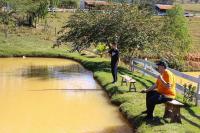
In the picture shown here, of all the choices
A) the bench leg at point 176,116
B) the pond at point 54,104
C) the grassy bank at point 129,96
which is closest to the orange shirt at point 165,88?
the bench leg at point 176,116

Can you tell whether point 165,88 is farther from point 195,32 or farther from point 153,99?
point 195,32

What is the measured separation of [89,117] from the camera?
43.0ft

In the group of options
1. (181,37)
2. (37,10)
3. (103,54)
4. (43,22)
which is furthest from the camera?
(43,22)

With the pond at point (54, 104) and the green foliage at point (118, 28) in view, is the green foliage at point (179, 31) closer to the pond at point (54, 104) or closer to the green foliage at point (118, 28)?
the green foliage at point (118, 28)

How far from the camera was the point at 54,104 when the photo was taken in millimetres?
14867

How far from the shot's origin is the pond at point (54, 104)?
12.0 meters

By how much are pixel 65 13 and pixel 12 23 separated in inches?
865

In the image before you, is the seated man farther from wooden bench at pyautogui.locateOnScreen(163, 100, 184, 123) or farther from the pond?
the pond

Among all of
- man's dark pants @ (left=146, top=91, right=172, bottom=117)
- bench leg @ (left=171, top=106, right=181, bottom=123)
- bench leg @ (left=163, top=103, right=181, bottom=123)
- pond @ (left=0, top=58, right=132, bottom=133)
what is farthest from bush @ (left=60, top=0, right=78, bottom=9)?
bench leg @ (left=171, top=106, right=181, bottom=123)

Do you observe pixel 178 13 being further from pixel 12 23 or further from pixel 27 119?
pixel 27 119

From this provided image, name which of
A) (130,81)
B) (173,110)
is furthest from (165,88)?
(130,81)

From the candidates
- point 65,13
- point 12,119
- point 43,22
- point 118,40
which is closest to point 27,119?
point 12,119

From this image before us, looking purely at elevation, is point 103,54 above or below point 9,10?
below

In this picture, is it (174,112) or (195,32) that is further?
(195,32)
